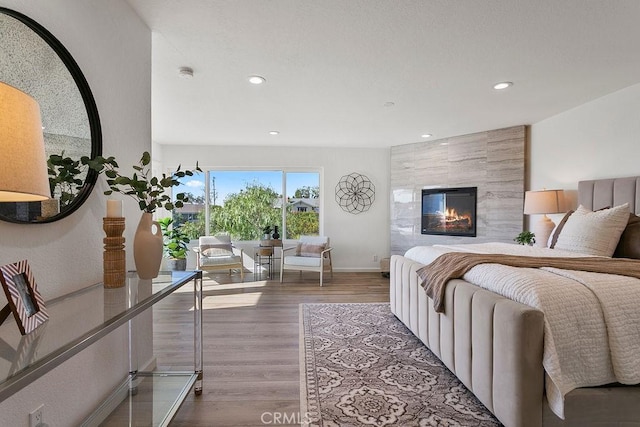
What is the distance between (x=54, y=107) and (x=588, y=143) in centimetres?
470

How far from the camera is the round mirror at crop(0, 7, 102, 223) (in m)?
1.17

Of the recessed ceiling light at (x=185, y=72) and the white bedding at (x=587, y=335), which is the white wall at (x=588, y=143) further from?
the recessed ceiling light at (x=185, y=72)

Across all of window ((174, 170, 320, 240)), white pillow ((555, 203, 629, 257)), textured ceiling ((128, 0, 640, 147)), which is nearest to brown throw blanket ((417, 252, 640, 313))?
white pillow ((555, 203, 629, 257))

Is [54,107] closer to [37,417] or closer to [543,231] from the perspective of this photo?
[37,417]

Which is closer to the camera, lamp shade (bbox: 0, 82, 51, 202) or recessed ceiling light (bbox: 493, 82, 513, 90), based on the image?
lamp shade (bbox: 0, 82, 51, 202)

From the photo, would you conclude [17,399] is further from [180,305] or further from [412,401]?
[180,305]

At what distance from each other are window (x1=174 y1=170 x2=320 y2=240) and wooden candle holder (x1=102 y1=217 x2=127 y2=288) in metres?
4.41

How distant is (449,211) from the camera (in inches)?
207

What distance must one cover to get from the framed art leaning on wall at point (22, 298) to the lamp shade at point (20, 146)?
16.4 inches

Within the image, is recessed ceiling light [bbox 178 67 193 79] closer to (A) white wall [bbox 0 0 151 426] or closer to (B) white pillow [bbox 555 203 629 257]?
(A) white wall [bbox 0 0 151 426]

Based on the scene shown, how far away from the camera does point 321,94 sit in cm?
332

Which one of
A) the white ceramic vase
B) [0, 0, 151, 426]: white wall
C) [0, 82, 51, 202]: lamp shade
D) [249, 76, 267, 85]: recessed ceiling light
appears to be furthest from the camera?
[249, 76, 267, 85]: recessed ceiling light

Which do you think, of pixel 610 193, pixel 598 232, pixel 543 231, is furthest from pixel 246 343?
pixel 610 193

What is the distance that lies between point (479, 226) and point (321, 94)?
323 cm
